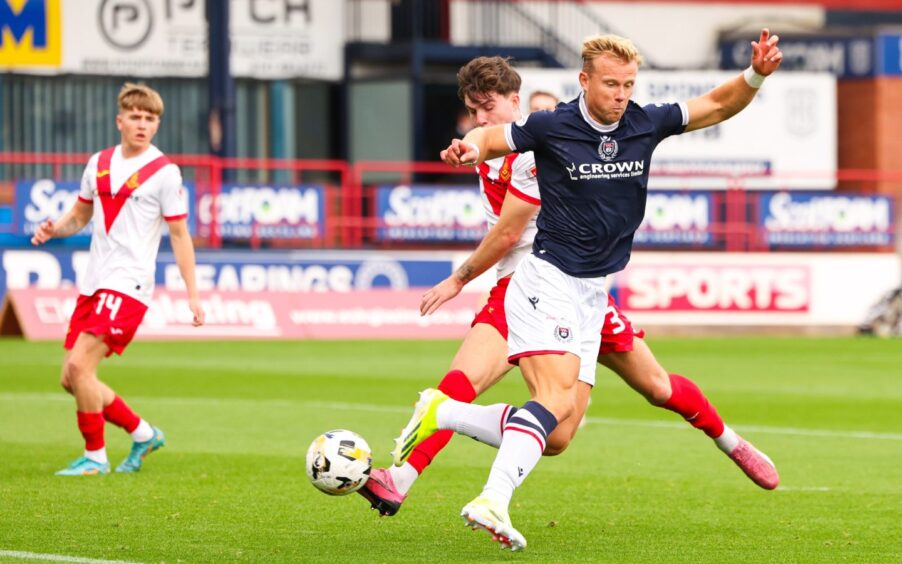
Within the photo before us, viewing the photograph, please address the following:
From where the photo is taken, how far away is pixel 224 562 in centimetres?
773

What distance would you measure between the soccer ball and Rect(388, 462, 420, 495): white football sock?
8.6 inches

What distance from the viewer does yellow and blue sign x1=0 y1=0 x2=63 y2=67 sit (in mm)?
32875

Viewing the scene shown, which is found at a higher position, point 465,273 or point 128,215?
point 128,215

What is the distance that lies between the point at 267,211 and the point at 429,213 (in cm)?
311

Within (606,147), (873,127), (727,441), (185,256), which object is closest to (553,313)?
(606,147)

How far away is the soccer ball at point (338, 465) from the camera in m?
8.37

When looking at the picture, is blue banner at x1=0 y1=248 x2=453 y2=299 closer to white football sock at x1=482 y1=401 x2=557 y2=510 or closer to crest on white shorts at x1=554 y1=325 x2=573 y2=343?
crest on white shorts at x1=554 y1=325 x2=573 y2=343

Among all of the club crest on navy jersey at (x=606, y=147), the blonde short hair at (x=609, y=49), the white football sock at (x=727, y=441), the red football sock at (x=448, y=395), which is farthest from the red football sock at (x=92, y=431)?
the blonde short hair at (x=609, y=49)

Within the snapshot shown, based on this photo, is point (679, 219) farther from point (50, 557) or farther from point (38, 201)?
point (50, 557)

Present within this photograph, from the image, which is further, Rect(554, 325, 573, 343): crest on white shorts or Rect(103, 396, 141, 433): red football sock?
Rect(103, 396, 141, 433): red football sock

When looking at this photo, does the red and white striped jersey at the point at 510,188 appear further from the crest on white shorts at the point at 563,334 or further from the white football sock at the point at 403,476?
the white football sock at the point at 403,476

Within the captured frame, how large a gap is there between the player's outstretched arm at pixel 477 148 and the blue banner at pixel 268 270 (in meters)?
17.7

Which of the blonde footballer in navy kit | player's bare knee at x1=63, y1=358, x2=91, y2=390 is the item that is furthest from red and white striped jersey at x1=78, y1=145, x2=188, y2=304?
the blonde footballer in navy kit

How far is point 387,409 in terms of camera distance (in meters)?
15.7
